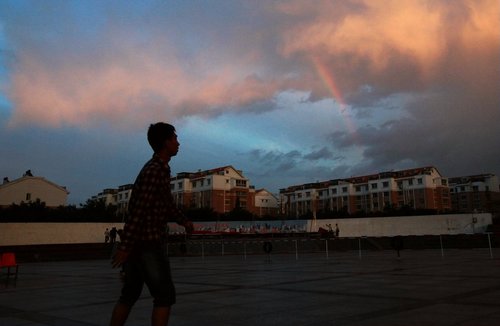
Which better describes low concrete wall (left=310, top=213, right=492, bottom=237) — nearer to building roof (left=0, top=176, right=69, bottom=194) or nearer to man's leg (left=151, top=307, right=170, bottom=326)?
man's leg (left=151, top=307, right=170, bottom=326)

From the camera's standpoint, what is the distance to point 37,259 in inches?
1206

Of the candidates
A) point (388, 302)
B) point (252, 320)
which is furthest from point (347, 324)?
point (388, 302)

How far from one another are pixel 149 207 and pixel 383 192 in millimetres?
134795

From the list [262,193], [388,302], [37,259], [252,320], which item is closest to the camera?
[252,320]

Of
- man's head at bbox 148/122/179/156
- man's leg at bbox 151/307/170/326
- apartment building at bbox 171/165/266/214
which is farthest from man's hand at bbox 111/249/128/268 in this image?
apartment building at bbox 171/165/266/214

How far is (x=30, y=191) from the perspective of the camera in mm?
86625

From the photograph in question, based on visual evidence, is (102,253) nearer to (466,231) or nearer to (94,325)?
(94,325)

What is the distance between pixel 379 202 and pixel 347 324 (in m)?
132

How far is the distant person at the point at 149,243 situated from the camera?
368cm

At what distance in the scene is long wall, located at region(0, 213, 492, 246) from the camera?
38.3 metres

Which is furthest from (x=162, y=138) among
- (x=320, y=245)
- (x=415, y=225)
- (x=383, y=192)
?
(x=383, y=192)

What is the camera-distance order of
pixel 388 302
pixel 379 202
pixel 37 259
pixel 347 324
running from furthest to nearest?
pixel 379 202 < pixel 37 259 < pixel 388 302 < pixel 347 324

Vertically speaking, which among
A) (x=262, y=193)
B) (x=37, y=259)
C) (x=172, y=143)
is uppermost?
(x=262, y=193)

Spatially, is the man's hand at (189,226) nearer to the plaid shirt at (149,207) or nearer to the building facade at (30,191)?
the plaid shirt at (149,207)
